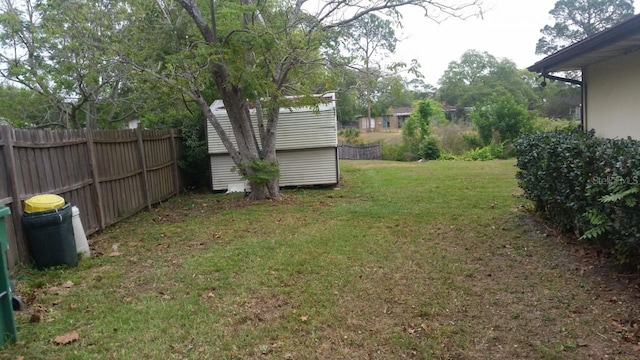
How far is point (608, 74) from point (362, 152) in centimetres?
2194

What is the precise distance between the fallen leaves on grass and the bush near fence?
457cm

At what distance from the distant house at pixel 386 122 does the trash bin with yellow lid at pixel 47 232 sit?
50.8 meters

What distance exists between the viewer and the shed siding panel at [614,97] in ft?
20.1

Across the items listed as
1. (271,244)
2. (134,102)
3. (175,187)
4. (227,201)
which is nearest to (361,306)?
(271,244)

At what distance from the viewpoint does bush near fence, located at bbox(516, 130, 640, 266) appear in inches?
157

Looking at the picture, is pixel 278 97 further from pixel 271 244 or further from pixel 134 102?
pixel 134 102

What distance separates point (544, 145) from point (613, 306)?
2743 millimetres

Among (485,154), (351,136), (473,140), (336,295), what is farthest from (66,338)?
(351,136)

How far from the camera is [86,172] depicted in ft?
24.1

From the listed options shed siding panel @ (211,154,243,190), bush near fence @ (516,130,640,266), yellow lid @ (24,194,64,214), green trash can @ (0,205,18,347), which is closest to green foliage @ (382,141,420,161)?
shed siding panel @ (211,154,243,190)

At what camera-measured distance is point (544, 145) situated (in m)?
6.18

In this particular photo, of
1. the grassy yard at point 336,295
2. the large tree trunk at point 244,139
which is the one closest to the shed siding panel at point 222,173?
the large tree trunk at point 244,139

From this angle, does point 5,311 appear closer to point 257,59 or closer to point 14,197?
point 14,197

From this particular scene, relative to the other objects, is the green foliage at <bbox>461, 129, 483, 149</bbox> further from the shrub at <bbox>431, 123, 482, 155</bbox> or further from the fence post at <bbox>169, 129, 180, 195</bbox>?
the fence post at <bbox>169, 129, 180, 195</bbox>
